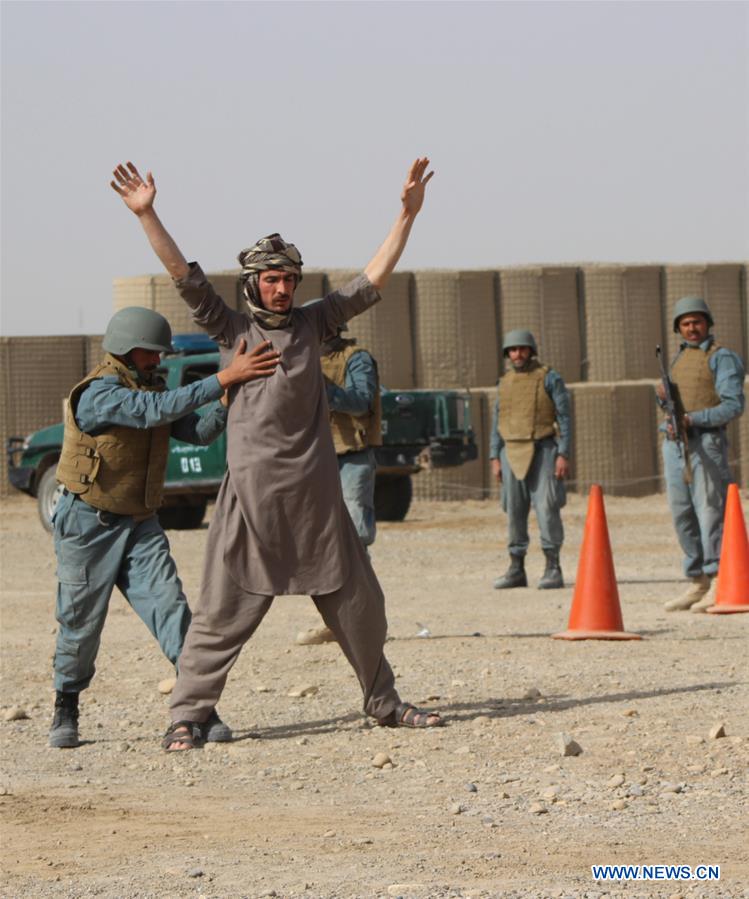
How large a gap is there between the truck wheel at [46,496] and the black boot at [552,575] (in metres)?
7.05

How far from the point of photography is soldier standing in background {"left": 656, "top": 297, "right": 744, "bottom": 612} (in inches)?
429

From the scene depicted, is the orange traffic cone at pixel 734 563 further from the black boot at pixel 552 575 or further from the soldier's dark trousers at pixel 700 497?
the black boot at pixel 552 575

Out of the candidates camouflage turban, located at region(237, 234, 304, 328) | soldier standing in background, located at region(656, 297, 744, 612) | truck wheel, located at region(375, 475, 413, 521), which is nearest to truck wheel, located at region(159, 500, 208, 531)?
truck wheel, located at region(375, 475, 413, 521)

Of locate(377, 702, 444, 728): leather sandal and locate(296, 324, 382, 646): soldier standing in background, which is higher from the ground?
locate(296, 324, 382, 646): soldier standing in background

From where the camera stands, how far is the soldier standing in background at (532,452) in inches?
502

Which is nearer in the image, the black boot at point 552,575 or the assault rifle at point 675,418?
the assault rifle at point 675,418

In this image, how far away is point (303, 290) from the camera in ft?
72.6

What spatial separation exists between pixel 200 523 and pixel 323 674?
10707mm

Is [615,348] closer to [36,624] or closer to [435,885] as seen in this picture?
[36,624]

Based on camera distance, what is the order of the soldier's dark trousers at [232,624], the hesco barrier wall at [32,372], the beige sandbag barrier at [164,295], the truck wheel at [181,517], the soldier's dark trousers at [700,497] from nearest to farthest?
the soldier's dark trousers at [232,624] < the soldier's dark trousers at [700,497] < the truck wheel at [181,517] < the beige sandbag barrier at [164,295] < the hesco barrier wall at [32,372]

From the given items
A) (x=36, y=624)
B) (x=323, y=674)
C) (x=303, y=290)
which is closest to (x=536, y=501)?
(x=36, y=624)

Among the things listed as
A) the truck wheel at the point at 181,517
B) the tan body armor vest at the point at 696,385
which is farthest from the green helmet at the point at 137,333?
the truck wheel at the point at 181,517

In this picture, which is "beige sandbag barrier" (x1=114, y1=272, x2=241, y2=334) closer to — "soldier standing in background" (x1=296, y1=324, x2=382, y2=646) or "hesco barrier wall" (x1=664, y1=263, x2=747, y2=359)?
"hesco barrier wall" (x1=664, y1=263, x2=747, y2=359)

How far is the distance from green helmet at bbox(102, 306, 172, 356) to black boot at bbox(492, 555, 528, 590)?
19.9ft
